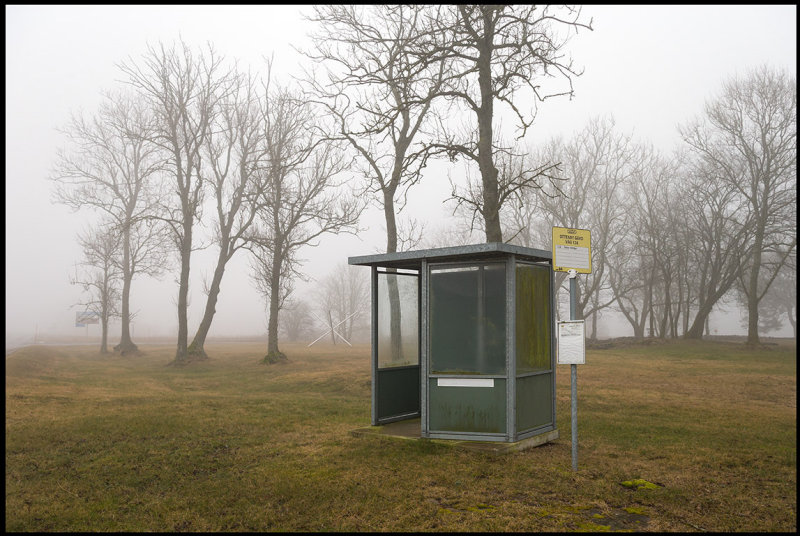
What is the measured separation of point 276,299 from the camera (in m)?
28.3

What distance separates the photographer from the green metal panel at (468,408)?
27.6ft

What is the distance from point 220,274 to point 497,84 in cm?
2159

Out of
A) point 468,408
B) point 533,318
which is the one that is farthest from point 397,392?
point 533,318

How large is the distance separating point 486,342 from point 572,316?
1.37m

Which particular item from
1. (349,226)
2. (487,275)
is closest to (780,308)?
(349,226)

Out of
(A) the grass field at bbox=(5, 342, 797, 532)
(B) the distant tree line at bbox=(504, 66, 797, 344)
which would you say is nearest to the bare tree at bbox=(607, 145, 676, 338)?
(B) the distant tree line at bbox=(504, 66, 797, 344)

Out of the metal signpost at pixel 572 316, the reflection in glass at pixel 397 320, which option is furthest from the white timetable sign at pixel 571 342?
the reflection in glass at pixel 397 320

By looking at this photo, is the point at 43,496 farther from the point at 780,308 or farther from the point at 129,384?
the point at 780,308

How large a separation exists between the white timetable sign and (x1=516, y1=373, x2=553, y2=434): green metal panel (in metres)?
1.08

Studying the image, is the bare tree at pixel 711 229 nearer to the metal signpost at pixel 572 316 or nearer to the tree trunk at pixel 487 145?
the tree trunk at pixel 487 145

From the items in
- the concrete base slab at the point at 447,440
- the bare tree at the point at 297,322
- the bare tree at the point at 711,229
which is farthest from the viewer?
the bare tree at the point at 297,322

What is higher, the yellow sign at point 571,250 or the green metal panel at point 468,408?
the yellow sign at point 571,250

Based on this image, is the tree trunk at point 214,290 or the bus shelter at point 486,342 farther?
the tree trunk at point 214,290

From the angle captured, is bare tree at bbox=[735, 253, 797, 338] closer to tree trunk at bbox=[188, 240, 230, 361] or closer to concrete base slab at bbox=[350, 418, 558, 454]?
tree trunk at bbox=[188, 240, 230, 361]
